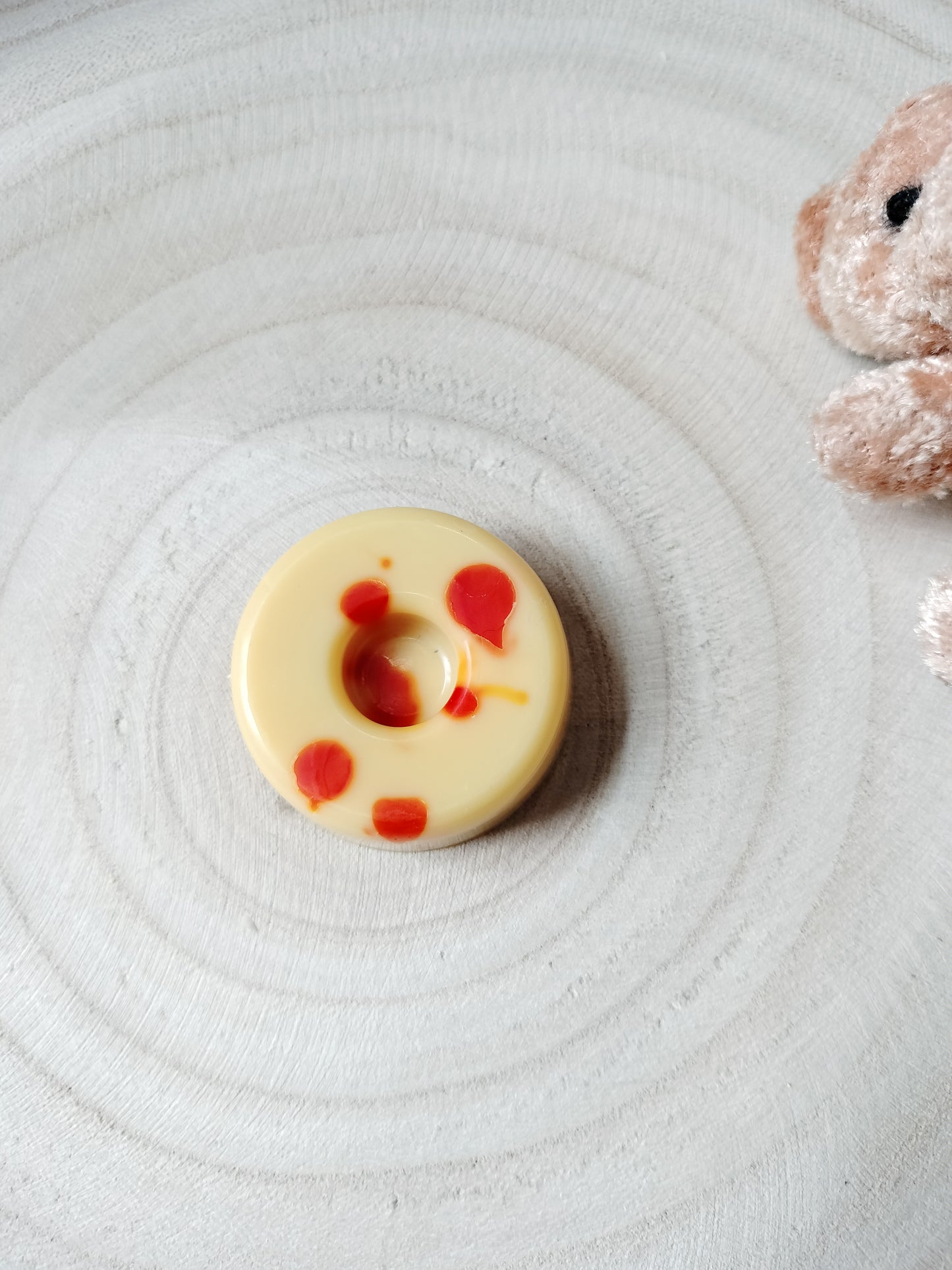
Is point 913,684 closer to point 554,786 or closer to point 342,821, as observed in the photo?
point 554,786

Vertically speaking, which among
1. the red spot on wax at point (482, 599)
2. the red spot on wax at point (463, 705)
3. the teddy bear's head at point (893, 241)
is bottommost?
the red spot on wax at point (463, 705)

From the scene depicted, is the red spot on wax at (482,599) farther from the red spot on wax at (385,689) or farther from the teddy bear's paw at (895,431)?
the teddy bear's paw at (895,431)

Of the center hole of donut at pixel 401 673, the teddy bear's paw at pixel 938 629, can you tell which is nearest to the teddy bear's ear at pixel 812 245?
the teddy bear's paw at pixel 938 629

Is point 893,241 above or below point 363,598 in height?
above

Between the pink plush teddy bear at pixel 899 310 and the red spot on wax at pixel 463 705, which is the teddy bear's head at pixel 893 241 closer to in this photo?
the pink plush teddy bear at pixel 899 310

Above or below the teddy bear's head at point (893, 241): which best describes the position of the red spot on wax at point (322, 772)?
below

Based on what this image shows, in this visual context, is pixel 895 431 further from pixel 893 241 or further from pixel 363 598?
pixel 363 598

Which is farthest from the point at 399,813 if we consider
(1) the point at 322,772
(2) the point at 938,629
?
(2) the point at 938,629

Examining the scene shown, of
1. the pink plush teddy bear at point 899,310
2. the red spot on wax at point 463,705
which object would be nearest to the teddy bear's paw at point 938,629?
the pink plush teddy bear at point 899,310
